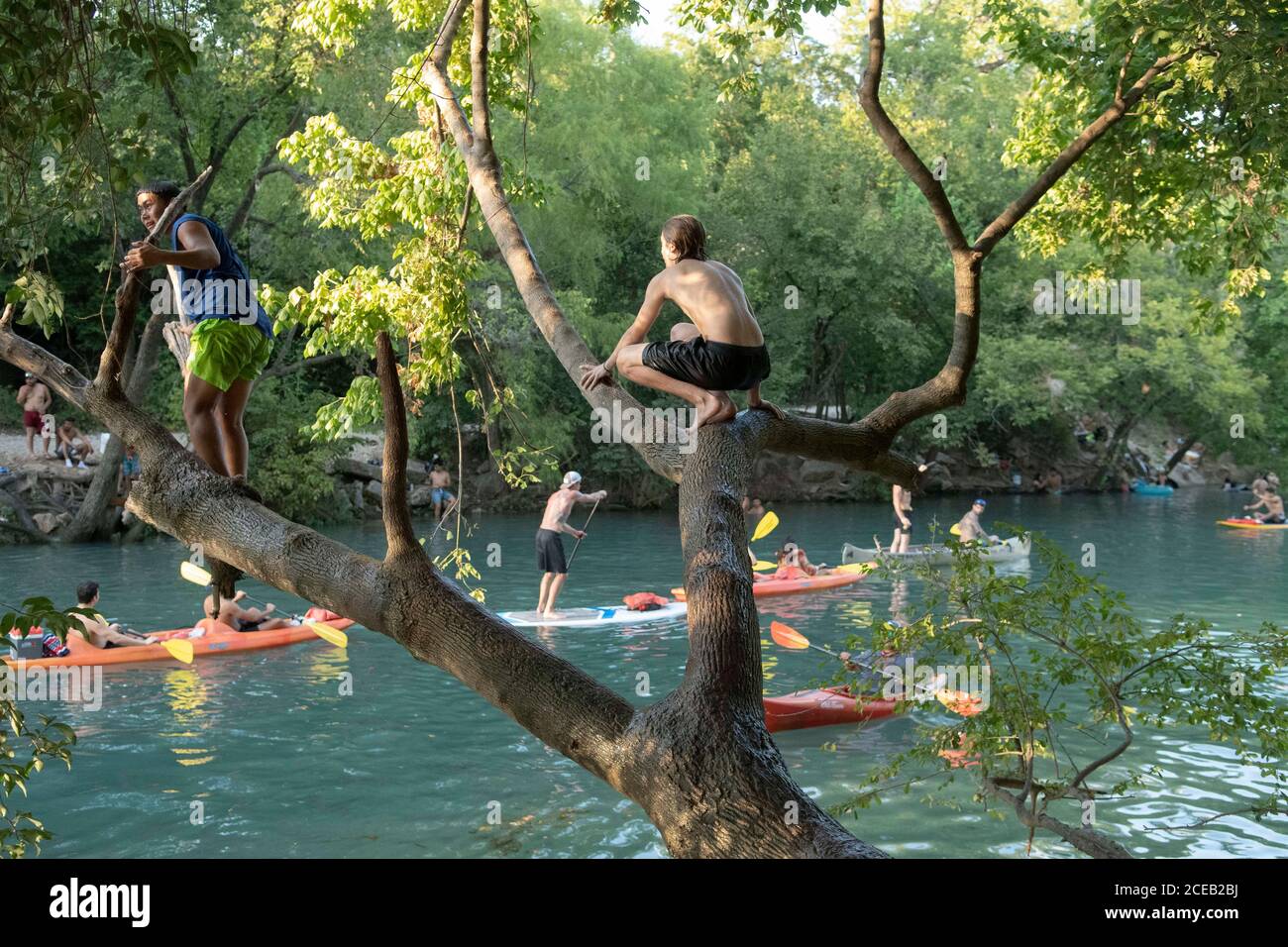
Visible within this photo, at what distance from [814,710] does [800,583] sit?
26.4 feet

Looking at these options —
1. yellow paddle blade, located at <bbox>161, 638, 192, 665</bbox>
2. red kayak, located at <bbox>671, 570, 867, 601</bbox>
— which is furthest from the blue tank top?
red kayak, located at <bbox>671, 570, 867, 601</bbox>

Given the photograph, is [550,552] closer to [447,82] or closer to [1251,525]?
[447,82]

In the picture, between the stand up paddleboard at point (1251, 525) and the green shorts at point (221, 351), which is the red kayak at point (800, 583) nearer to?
the green shorts at point (221, 351)

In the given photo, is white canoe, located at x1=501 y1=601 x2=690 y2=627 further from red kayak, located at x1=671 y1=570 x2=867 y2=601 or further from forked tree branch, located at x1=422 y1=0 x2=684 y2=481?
Answer: forked tree branch, located at x1=422 y1=0 x2=684 y2=481

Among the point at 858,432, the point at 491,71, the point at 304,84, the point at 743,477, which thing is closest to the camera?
the point at 743,477

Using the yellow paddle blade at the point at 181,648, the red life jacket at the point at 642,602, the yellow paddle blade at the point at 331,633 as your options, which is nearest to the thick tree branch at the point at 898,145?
the yellow paddle blade at the point at 181,648

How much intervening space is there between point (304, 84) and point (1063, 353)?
2375cm

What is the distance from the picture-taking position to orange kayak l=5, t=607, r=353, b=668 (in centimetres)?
1327

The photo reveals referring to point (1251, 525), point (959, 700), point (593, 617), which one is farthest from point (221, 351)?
point (1251, 525)

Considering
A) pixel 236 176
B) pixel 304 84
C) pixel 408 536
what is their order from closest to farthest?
pixel 408 536, pixel 304 84, pixel 236 176

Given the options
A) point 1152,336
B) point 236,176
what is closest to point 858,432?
point 236,176
